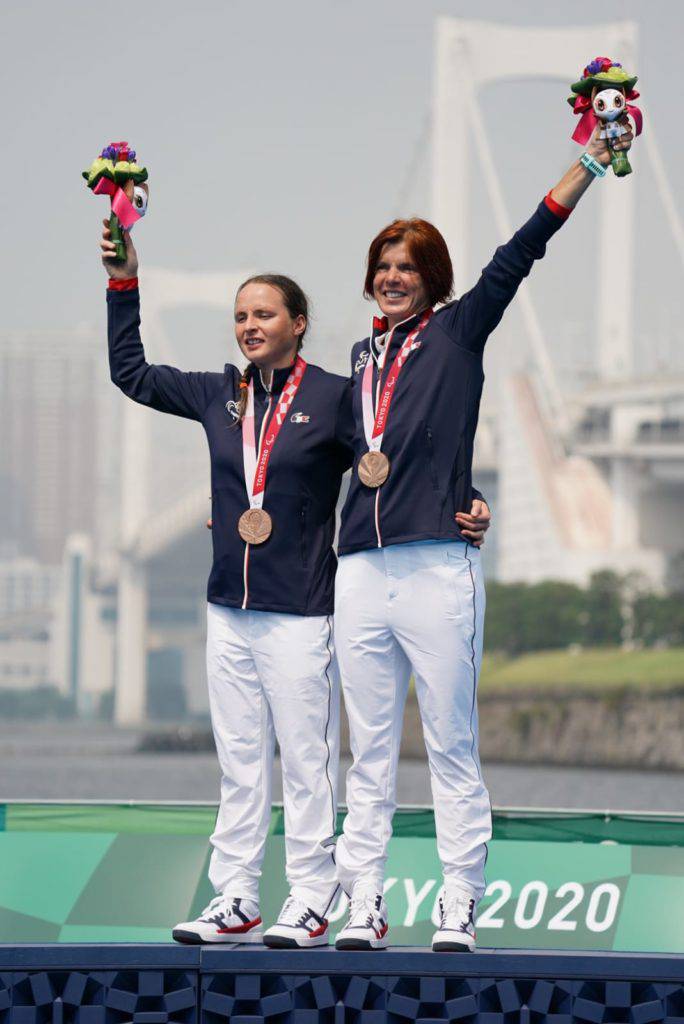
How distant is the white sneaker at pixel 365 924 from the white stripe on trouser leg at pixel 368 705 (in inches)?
1.7

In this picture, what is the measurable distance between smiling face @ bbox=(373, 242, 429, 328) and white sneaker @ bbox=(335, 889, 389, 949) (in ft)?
3.60

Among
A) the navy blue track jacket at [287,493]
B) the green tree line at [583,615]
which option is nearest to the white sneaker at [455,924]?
the navy blue track jacket at [287,493]

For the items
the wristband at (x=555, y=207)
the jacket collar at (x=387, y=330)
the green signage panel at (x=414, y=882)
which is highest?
the wristband at (x=555, y=207)

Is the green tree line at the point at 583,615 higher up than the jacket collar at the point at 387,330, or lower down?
lower down

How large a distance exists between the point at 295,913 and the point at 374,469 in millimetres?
824

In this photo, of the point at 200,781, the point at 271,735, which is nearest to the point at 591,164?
the point at 271,735

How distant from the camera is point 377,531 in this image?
3182 millimetres

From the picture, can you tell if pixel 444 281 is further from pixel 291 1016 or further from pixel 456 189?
pixel 456 189

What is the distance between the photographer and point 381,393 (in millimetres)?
3256

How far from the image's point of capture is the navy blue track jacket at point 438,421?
3.16 meters

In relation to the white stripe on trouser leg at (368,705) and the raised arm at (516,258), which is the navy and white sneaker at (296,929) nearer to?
the white stripe on trouser leg at (368,705)

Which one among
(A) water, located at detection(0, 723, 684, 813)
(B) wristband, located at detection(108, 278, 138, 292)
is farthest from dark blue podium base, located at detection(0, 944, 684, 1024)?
(A) water, located at detection(0, 723, 684, 813)

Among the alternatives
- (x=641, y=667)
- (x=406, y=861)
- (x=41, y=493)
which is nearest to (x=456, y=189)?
(x=641, y=667)

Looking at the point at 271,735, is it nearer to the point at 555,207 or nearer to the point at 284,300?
the point at 284,300
